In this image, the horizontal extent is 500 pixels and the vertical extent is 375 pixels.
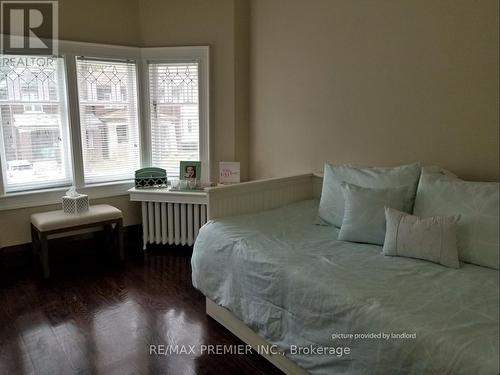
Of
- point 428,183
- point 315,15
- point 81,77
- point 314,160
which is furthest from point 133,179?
point 428,183

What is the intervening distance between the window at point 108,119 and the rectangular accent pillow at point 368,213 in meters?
2.53

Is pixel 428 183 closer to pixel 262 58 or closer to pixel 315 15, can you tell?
pixel 315 15

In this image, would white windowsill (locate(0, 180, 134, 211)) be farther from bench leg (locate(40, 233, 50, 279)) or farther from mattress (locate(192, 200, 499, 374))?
mattress (locate(192, 200, 499, 374))

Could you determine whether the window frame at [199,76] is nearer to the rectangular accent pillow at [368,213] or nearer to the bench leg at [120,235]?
the bench leg at [120,235]

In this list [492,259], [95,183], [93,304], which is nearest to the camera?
[492,259]

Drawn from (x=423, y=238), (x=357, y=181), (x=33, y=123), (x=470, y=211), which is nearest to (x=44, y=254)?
(x=33, y=123)

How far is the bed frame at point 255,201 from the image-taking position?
221 cm

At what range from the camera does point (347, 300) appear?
65.2 inches

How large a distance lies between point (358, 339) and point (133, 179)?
3087 millimetres

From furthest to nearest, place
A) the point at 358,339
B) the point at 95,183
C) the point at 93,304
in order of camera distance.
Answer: the point at 95,183
the point at 93,304
the point at 358,339

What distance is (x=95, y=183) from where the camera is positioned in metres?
3.92

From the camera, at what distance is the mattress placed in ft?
4.57

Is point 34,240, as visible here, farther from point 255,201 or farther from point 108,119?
point 255,201

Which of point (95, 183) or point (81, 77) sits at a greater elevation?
point (81, 77)
